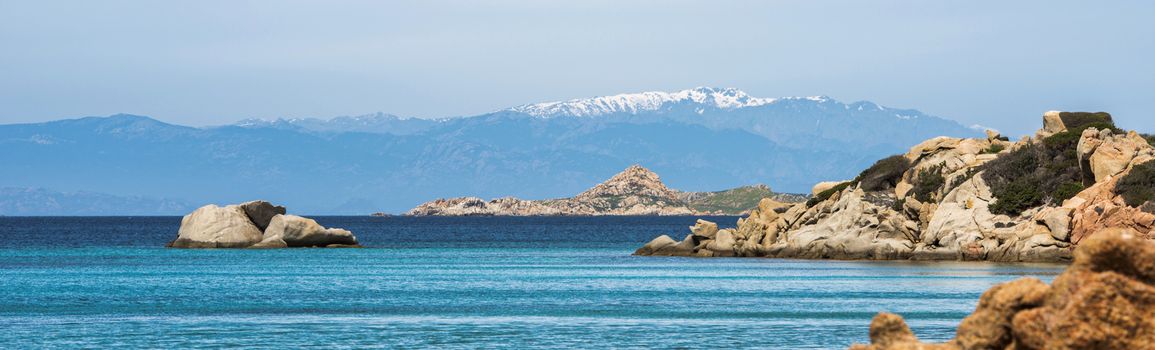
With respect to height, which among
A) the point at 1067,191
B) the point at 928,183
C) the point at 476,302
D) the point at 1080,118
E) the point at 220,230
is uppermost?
the point at 1080,118

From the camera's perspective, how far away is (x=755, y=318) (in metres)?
41.4

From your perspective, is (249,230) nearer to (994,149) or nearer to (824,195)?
(824,195)

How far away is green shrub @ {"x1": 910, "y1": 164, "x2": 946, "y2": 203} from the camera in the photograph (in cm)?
8894

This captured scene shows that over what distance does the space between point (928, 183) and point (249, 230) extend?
51.7 metres

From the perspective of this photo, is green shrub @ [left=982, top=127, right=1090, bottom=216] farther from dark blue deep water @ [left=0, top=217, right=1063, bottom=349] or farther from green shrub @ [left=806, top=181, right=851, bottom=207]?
green shrub @ [left=806, top=181, right=851, bottom=207]

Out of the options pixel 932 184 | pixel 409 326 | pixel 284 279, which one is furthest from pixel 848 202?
pixel 409 326

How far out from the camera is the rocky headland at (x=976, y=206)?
72.5 m

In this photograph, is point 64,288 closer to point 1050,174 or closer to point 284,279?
point 284,279

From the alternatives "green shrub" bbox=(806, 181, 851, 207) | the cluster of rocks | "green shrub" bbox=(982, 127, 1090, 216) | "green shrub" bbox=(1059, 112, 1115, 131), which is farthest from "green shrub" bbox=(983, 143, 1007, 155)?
the cluster of rocks

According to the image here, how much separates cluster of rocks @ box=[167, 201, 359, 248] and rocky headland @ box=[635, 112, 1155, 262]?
27346 millimetres

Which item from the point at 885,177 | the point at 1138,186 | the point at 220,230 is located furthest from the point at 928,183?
the point at 220,230

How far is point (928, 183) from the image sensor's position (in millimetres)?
90062

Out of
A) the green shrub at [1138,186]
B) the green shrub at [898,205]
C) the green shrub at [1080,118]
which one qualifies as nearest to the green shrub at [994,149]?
the green shrub at [1080,118]

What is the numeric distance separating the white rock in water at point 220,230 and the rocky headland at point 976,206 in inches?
1233
